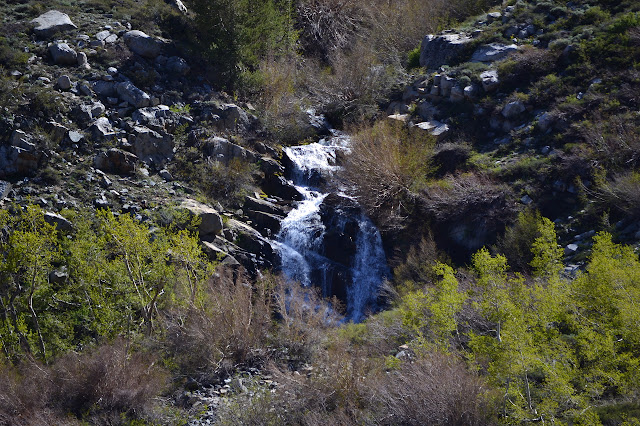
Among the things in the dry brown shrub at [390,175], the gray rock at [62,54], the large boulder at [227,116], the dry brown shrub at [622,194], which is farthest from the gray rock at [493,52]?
the gray rock at [62,54]

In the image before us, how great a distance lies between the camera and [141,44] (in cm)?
2164

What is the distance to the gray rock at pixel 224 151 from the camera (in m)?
19.7

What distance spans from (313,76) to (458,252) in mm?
13871

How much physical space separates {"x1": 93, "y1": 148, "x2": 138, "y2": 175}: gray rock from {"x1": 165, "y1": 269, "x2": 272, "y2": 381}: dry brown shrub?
6.82 m

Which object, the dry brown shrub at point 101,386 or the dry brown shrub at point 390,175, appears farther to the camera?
the dry brown shrub at point 390,175

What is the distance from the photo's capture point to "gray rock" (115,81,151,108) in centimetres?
1939

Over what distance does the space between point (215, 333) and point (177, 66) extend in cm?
1376

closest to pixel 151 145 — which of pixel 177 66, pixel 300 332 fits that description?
pixel 177 66

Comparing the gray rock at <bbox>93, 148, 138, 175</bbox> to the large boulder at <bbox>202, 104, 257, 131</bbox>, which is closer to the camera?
the gray rock at <bbox>93, 148, 138, 175</bbox>

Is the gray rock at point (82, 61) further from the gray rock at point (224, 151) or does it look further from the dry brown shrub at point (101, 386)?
the dry brown shrub at point (101, 386)

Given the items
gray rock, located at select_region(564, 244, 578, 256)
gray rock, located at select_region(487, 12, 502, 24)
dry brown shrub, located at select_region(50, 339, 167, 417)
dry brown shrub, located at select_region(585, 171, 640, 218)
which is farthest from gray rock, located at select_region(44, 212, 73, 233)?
gray rock, located at select_region(487, 12, 502, 24)

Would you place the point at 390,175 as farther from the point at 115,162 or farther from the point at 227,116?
the point at 115,162

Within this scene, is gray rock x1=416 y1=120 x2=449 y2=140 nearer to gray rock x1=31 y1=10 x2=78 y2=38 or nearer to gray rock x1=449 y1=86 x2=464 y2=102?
gray rock x1=449 y1=86 x2=464 y2=102

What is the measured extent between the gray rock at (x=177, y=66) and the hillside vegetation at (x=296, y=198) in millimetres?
76
